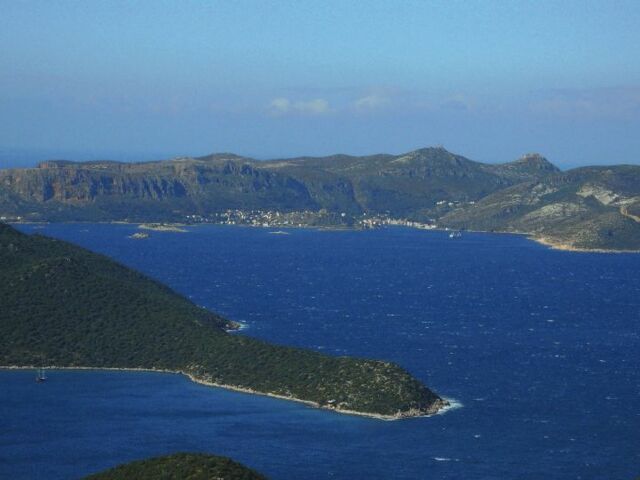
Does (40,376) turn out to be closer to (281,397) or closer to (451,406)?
(281,397)

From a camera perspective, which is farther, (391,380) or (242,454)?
(391,380)

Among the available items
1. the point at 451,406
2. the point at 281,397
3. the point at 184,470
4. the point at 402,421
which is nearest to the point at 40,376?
the point at 281,397

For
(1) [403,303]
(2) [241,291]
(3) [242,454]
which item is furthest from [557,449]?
(2) [241,291]

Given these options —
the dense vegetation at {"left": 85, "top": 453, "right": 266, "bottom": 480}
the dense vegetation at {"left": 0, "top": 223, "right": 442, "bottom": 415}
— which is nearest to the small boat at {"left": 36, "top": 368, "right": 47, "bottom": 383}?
the dense vegetation at {"left": 0, "top": 223, "right": 442, "bottom": 415}

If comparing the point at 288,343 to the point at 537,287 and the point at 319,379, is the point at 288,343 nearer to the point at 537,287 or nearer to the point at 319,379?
the point at 319,379

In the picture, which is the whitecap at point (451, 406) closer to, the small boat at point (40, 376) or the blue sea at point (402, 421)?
the blue sea at point (402, 421)

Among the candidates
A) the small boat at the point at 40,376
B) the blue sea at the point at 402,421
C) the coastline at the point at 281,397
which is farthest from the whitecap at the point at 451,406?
the small boat at the point at 40,376
